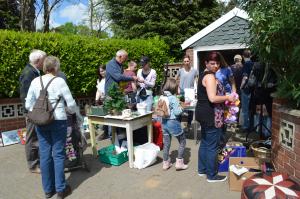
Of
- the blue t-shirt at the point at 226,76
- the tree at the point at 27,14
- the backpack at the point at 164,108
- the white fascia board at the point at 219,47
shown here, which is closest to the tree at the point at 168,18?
the tree at the point at 27,14

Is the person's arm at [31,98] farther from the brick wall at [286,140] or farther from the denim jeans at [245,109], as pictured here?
the denim jeans at [245,109]

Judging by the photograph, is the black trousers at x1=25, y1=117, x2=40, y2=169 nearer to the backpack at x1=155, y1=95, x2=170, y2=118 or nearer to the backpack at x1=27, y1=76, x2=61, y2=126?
the backpack at x1=27, y1=76, x2=61, y2=126

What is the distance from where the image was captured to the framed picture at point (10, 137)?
24.1 feet

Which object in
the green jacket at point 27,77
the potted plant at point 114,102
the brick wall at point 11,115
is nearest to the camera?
the green jacket at point 27,77

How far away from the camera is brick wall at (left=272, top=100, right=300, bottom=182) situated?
391 centimetres

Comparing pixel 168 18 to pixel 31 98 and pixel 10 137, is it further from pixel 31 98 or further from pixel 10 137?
pixel 31 98

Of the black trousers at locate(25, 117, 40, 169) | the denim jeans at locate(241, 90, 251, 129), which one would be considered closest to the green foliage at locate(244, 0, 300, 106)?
the denim jeans at locate(241, 90, 251, 129)

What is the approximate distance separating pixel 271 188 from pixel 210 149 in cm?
128

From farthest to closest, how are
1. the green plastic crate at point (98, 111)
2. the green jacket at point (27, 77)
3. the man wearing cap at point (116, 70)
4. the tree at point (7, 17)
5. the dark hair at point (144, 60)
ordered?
1. the tree at point (7, 17)
2. the dark hair at point (144, 60)
3. the man wearing cap at point (116, 70)
4. the green plastic crate at point (98, 111)
5. the green jacket at point (27, 77)

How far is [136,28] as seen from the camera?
1806 cm

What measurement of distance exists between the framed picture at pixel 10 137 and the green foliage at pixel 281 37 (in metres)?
5.74

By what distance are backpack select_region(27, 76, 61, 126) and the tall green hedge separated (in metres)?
3.54

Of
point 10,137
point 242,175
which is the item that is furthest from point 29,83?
point 242,175

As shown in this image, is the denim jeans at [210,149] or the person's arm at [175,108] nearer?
the denim jeans at [210,149]
